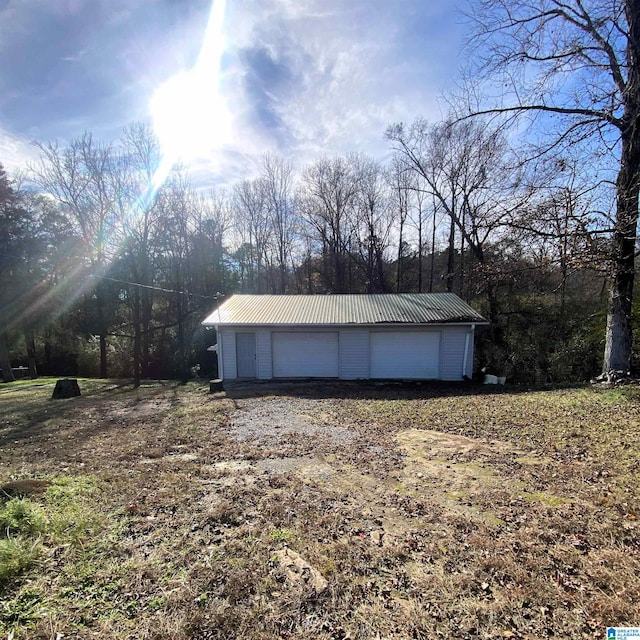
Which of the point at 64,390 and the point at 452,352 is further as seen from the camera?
the point at 452,352

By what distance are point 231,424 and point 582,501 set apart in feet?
19.6

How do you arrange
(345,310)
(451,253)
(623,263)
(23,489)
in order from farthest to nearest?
1. (451,253)
2. (345,310)
3. (623,263)
4. (23,489)

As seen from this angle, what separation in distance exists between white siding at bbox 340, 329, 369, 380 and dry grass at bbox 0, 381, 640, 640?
6.90 m

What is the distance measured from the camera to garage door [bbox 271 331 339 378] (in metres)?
13.8

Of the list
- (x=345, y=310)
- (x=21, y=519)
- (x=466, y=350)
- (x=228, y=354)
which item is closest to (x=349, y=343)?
(x=345, y=310)

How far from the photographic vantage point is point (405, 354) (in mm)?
13578

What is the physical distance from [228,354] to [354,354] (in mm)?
4902

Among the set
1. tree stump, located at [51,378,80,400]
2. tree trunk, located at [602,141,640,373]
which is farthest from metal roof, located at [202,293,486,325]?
tree stump, located at [51,378,80,400]

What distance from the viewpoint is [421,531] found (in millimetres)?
3160

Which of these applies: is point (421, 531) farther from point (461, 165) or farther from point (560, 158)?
point (461, 165)

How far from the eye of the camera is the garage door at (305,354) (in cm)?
1380

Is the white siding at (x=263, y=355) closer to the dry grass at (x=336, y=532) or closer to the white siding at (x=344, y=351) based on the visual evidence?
the white siding at (x=344, y=351)

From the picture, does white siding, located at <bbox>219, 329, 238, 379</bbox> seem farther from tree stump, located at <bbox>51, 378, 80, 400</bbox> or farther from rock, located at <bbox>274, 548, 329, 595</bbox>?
rock, located at <bbox>274, 548, 329, 595</bbox>

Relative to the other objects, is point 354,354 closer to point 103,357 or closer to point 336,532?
point 336,532
